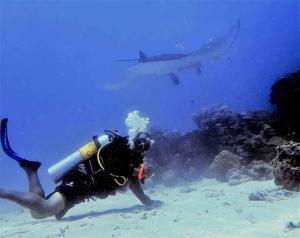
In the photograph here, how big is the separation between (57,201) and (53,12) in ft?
374

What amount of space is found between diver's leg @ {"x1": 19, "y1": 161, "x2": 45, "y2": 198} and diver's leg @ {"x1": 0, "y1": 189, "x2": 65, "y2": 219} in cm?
19

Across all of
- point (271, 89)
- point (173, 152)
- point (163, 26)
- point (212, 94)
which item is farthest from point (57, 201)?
point (163, 26)

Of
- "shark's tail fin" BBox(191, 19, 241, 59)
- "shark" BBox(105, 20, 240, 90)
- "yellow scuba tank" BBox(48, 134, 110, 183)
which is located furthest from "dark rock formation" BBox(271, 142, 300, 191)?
"shark's tail fin" BBox(191, 19, 241, 59)

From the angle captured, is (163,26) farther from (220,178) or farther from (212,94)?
(220,178)

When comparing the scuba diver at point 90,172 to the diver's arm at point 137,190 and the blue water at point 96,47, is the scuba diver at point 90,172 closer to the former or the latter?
the diver's arm at point 137,190

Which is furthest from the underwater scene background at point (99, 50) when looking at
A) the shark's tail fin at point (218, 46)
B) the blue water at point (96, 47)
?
the shark's tail fin at point (218, 46)

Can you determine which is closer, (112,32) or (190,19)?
(190,19)

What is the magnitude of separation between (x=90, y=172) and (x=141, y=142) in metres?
1.15

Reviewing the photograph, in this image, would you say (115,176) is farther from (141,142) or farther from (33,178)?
(33,178)

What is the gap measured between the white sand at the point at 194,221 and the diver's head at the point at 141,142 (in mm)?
1203

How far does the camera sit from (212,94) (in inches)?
3484

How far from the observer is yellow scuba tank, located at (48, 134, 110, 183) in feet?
21.1

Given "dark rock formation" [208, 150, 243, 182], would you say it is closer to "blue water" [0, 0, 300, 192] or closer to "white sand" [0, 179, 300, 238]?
"white sand" [0, 179, 300, 238]

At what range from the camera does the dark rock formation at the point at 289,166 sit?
6418 millimetres
